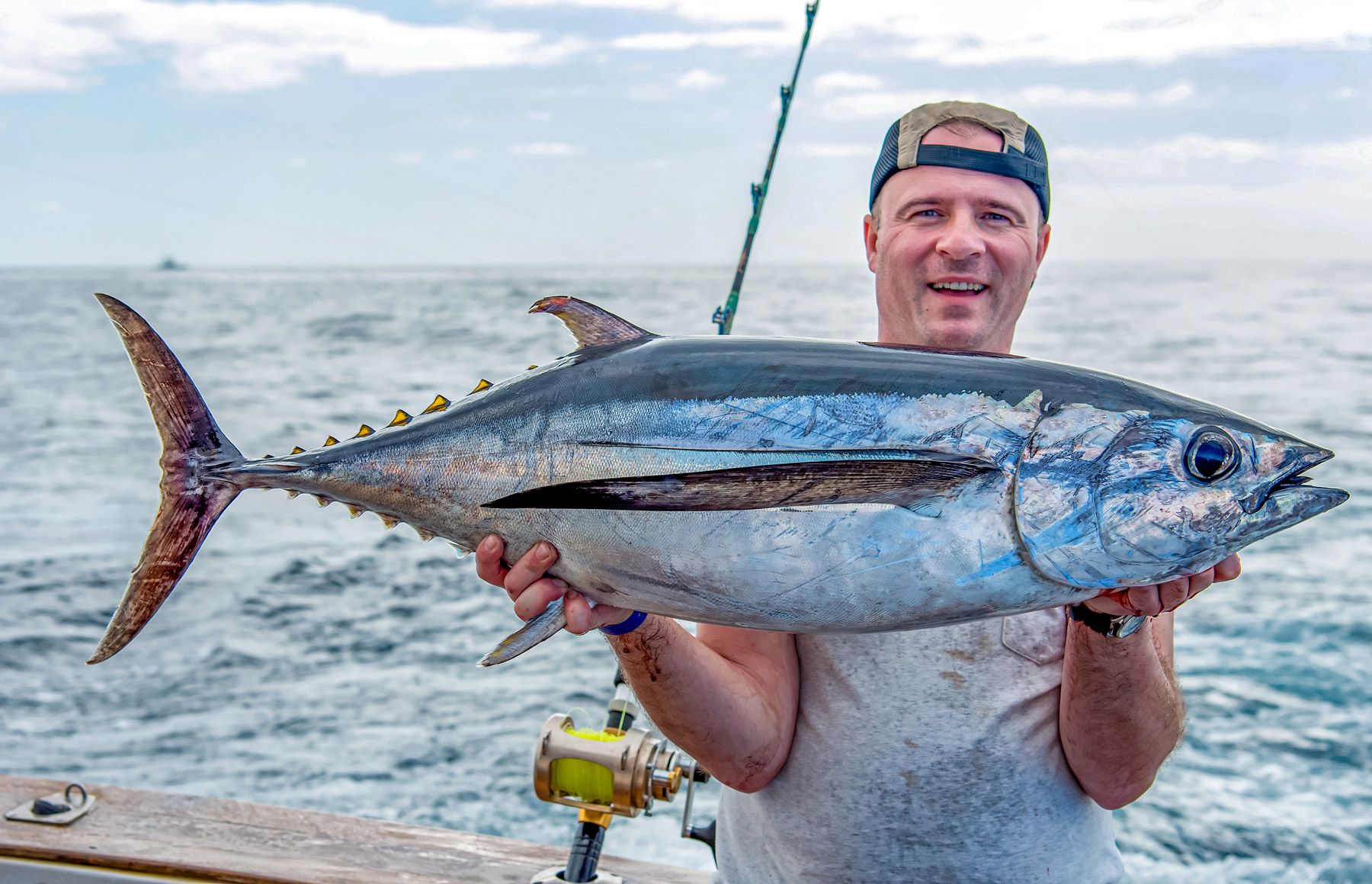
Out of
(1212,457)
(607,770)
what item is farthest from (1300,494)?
(607,770)

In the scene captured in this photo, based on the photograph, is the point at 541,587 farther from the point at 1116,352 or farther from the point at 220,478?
the point at 1116,352

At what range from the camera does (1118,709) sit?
1.98 m

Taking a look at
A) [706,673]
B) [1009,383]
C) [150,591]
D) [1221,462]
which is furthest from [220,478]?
[1221,462]

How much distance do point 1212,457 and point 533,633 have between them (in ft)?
A: 3.32

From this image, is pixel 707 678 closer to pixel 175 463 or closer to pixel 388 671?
pixel 175 463

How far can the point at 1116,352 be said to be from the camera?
20.1m

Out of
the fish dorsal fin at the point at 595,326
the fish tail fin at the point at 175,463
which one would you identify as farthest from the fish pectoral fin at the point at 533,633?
the fish tail fin at the point at 175,463

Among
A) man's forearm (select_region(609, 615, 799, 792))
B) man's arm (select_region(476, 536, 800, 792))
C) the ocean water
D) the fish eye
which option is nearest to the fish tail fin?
man's arm (select_region(476, 536, 800, 792))

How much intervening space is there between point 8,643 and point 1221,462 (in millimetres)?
7384

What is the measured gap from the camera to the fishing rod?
10.1ft

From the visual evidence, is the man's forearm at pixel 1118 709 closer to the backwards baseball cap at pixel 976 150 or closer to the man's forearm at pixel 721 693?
the man's forearm at pixel 721 693

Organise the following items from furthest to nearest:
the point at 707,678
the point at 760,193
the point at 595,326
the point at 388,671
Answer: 1. the point at 388,671
2. the point at 760,193
3. the point at 707,678
4. the point at 595,326

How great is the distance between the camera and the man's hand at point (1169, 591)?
1537 millimetres

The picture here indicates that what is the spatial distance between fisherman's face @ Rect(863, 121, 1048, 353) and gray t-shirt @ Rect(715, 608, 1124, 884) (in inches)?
24.9
